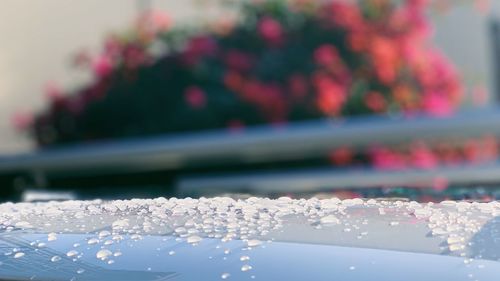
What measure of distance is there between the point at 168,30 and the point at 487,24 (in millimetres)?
1812

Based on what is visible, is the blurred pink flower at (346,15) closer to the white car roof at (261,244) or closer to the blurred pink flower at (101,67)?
the blurred pink flower at (101,67)

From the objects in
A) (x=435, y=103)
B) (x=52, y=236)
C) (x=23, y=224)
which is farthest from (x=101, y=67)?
(x=52, y=236)

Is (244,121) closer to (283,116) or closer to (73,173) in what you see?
(283,116)

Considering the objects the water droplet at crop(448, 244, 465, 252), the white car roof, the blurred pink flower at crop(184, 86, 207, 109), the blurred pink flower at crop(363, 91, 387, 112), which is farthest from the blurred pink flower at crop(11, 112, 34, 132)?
the water droplet at crop(448, 244, 465, 252)

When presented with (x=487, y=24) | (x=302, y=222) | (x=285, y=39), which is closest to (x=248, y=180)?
(x=285, y=39)

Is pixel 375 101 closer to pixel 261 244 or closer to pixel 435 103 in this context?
pixel 435 103

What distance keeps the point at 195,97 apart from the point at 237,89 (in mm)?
250

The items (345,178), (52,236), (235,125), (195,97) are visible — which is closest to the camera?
(52,236)

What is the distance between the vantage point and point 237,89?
5.77m

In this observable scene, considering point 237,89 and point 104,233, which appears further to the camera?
point 237,89

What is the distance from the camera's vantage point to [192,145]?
5539 mm

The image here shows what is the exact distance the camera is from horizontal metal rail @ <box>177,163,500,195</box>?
→ 4.14 m

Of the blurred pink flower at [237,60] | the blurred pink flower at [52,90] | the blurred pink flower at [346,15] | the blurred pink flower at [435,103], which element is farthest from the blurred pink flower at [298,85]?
the blurred pink flower at [52,90]

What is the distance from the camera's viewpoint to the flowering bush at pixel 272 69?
564 cm
